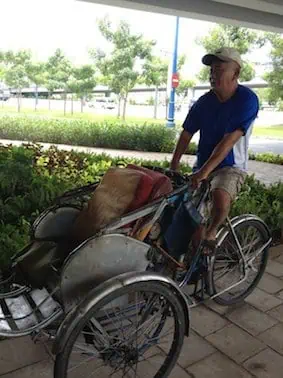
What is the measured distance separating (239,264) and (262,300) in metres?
0.43

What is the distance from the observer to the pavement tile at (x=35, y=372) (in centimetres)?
204

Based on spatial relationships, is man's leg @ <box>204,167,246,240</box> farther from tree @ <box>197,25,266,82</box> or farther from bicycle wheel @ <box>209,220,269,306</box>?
tree @ <box>197,25,266,82</box>

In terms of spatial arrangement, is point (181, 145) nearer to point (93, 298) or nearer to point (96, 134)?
point (93, 298)

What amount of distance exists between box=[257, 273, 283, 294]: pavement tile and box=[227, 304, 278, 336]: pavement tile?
0.36 metres

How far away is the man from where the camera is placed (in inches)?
89.6

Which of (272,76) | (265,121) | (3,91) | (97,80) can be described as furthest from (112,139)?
(265,121)

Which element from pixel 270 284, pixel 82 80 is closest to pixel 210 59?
pixel 270 284


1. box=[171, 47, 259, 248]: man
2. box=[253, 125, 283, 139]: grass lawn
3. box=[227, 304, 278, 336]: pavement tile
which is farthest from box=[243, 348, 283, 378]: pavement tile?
box=[253, 125, 283, 139]: grass lawn

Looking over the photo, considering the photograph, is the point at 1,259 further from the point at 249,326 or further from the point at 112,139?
the point at 112,139

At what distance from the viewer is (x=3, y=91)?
2830 centimetres

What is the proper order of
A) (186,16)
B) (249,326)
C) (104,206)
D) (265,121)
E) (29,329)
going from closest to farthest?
(29,329), (104,206), (249,326), (186,16), (265,121)

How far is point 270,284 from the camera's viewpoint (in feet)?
10.6

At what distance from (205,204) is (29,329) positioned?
1.31 metres

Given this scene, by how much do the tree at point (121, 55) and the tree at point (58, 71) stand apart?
390cm
